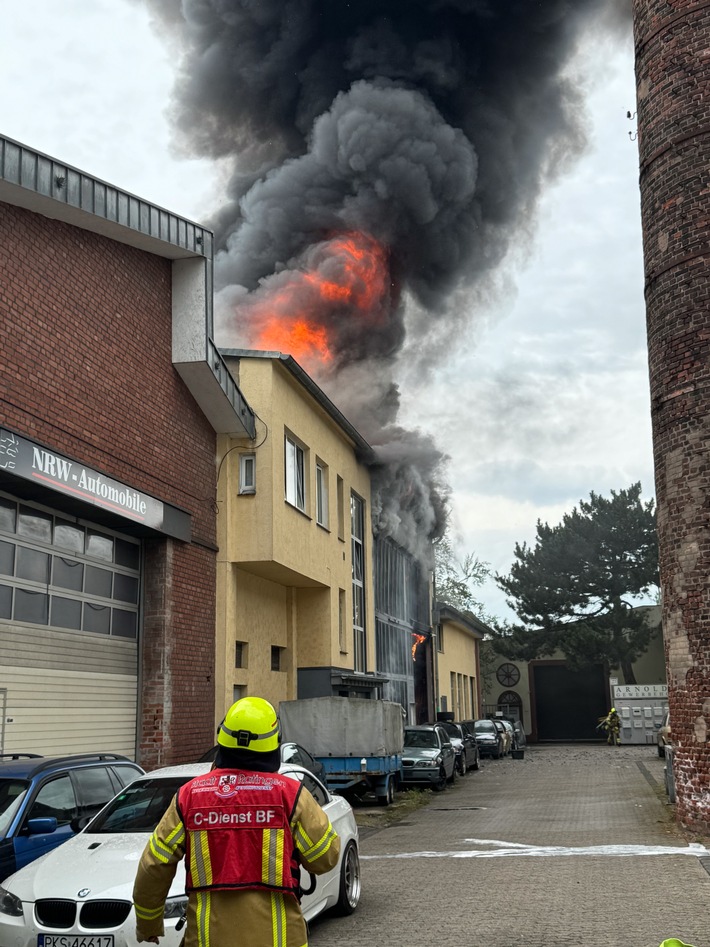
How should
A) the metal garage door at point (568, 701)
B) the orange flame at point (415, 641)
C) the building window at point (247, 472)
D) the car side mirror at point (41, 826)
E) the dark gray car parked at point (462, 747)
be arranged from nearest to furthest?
the car side mirror at point (41, 826) < the building window at point (247, 472) < the dark gray car parked at point (462, 747) < the orange flame at point (415, 641) < the metal garage door at point (568, 701)

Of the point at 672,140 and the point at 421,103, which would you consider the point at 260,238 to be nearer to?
the point at 421,103

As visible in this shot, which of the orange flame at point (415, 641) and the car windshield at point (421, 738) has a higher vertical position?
the orange flame at point (415, 641)

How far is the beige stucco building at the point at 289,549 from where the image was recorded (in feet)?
60.8

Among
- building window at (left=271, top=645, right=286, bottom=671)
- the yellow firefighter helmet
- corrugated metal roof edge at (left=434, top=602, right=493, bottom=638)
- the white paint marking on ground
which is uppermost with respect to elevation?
corrugated metal roof edge at (left=434, top=602, right=493, bottom=638)

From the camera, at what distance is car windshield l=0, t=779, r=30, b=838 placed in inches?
300

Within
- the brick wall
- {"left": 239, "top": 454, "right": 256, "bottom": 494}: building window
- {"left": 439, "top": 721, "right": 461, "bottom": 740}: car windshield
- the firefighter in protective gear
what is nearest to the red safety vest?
the firefighter in protective gear

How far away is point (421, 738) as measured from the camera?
2400 cm

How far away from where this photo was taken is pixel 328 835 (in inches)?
153

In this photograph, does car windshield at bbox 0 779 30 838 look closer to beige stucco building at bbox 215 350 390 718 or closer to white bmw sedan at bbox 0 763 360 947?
white bmw sedan at bbox 0 763 360 947

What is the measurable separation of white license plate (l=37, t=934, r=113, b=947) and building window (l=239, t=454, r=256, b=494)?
12.9 meters

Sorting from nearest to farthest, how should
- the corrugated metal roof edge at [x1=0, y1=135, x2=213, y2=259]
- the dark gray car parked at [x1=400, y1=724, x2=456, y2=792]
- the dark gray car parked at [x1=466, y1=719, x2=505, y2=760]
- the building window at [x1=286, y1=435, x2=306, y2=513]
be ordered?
the corrugated metal roof edge at [x1=0, y1=135, x2=213, y2=259]
the building window at [x1=286, y1=435, x2=306, y2=513]
the dark gray car parked at [x1=400, y1=724, x2=456, y2=792]
the dark gray car parked at [x1=466, y1=719, x2=505, y2=760]

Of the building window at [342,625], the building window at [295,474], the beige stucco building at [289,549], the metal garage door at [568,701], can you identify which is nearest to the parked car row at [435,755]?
the beige stucco building at [289,549]

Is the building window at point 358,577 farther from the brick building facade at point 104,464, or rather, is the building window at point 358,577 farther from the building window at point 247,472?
the brick building facade at point 104,464

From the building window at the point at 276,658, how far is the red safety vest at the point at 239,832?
18058 mm
